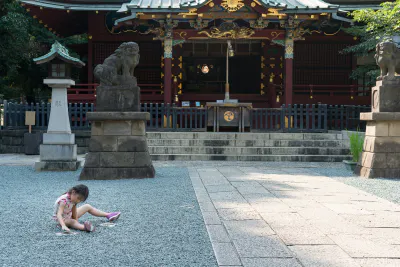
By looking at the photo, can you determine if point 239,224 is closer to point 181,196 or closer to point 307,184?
point 181,196

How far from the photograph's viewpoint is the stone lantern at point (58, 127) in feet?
33.3

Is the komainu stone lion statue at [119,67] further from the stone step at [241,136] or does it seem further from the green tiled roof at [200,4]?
the green tiled roof at [200,4]

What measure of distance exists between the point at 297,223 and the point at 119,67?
209 inches

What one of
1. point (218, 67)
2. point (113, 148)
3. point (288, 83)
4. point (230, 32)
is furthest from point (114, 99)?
point (218, 67)

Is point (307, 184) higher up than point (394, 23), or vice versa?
point (394, 23)

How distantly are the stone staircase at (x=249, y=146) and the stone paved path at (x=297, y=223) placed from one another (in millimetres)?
4130

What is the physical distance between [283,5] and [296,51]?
4200 mm

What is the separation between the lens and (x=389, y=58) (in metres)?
8.91

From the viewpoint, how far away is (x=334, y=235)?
427 cm

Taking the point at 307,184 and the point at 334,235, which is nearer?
the point at 334,235

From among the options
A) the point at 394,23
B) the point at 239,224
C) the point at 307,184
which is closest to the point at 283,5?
the point at 394,23

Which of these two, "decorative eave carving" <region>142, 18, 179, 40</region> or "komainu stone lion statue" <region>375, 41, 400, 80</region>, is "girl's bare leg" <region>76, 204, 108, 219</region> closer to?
"komainu stone lion statue" <region>375, 41, 400, 80</region>

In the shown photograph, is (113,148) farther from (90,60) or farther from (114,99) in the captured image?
(90,60)

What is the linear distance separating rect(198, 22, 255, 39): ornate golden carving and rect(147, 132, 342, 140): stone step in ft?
15.8
